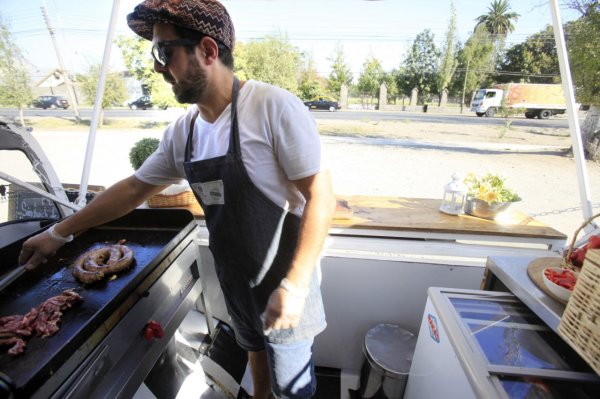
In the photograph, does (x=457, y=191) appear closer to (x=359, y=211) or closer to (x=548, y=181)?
(x=359, y=211)

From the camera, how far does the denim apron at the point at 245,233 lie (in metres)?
1.00

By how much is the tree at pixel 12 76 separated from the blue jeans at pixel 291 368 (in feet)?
23.0

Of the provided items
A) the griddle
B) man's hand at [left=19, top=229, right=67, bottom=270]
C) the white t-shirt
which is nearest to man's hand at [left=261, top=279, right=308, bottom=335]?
the white t-shirt

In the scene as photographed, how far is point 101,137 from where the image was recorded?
721cm

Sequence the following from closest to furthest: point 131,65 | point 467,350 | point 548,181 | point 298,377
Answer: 1. point 467,350
2. point 298,377
3. point 548,181
4. point 131,65

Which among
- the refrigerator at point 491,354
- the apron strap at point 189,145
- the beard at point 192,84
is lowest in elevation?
the refrigerator at point 491,354

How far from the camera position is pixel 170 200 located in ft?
6.42

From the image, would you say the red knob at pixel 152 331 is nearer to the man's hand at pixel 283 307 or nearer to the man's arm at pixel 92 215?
the man's hand at pixel 283 307

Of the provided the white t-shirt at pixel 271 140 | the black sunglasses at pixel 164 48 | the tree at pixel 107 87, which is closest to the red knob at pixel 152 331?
the white t-shirt at pixel 271 140

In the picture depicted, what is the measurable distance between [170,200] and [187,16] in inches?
53.1

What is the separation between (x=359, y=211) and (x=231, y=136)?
1284 millimetres

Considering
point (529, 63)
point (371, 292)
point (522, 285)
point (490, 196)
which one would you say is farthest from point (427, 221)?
point (529, 63)

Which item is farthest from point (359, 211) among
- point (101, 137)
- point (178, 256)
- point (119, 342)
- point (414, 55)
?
point (101, 137)

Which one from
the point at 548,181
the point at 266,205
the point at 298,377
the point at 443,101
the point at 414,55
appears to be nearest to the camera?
the point at 266,205
